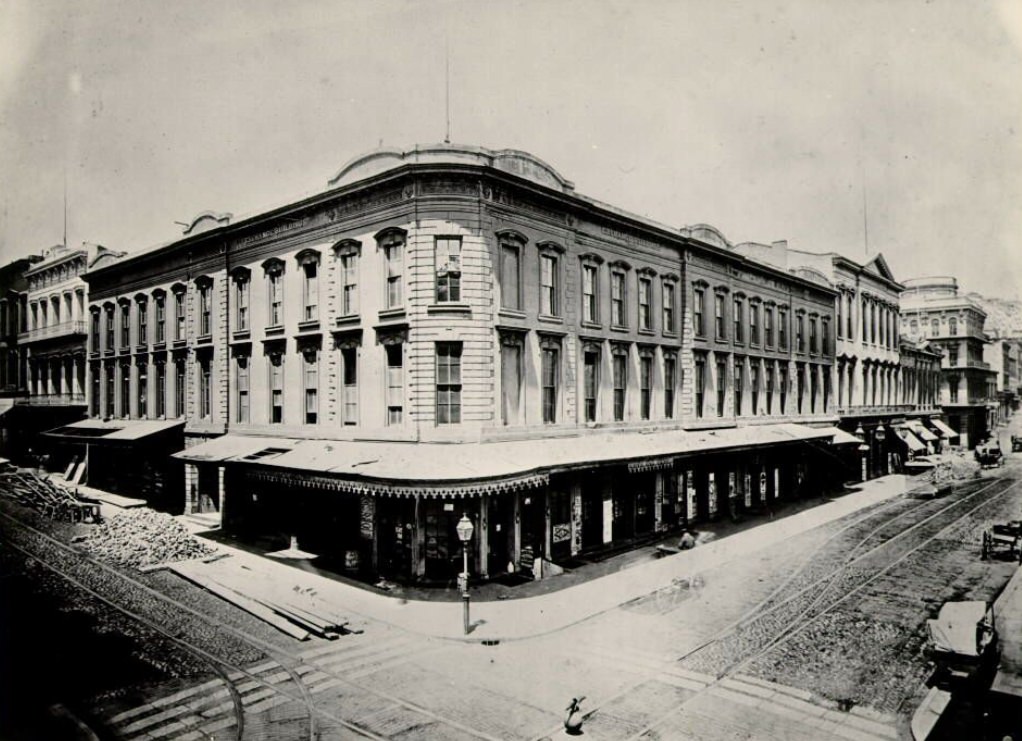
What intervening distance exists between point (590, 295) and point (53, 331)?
3441 cm

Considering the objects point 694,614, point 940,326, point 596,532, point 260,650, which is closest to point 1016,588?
point 694,614

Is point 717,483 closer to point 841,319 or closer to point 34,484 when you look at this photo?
point 841,319

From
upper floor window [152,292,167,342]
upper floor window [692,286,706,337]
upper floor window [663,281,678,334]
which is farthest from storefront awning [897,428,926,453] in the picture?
upper floor window [152,292,167,342]

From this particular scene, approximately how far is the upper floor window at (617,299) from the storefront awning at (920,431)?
119 feet

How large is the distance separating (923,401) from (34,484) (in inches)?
2497

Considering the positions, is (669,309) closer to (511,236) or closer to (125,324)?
(511,236)

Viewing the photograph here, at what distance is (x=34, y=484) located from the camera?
29047mm

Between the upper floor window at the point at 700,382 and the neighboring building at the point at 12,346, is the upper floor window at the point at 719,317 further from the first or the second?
the neighboring building at the point at 12,346

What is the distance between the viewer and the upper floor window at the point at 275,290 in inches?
967

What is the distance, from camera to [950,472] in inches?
1671

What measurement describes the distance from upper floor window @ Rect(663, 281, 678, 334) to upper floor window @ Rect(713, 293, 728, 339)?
3.41 meters

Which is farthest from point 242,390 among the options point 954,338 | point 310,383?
point 954,338

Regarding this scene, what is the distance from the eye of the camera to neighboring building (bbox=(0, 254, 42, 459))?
40.2 m

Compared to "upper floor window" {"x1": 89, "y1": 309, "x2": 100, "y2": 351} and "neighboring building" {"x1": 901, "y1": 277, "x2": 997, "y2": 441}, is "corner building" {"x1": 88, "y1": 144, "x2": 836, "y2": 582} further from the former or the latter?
"neighboring building" {"x1": 901, "y1": 277, "x2": 997, "y2": 441}
